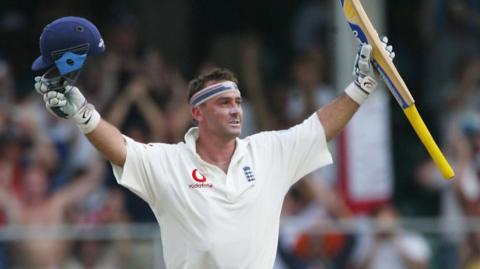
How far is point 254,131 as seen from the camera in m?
12.5

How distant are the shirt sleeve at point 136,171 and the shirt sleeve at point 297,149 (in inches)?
26.0

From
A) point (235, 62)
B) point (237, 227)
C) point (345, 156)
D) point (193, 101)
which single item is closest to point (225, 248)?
point (237, 227)

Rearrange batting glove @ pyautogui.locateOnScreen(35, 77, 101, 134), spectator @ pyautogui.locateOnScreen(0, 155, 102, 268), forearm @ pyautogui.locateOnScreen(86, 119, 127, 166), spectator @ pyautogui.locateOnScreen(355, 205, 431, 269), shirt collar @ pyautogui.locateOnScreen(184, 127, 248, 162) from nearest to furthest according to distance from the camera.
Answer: batting glove @ pyautogui.locateOnScreen(35, 77, 101, 134)
forearm @ pyautogui.locateOnScreen(86, 119, 127, 166)
shirt collar @ pyautogui.locateOnScreen(184, 127, 248, 162)
spectator @ pyautogui.locateOnScreen(0, 155, 102, 268)
spectator @ pyautogui.locateOnScreen(355, 205, 431, 269)

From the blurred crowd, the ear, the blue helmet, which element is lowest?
Result: the blurred crowd

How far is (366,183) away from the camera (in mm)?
11648

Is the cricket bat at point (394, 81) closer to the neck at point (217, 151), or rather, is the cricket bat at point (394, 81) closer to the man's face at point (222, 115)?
the man's face at point (222, 115)

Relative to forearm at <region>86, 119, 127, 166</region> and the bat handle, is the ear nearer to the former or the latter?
forearm at <region>86, 119, 127, 166</region>

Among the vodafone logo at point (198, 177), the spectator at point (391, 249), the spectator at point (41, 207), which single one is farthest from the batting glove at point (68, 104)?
the spectator at point (391, 249)

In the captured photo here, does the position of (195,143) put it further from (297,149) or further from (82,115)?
(82,115)

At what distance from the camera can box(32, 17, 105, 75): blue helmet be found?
260 inches

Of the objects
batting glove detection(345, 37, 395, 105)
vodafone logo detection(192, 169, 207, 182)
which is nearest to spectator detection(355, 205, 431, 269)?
batting glove detection(345, 37, 395, 105)

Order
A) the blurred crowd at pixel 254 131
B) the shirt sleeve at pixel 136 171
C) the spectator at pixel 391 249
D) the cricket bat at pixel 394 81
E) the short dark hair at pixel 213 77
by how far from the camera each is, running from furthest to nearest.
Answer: the spectator at pixel 391 249 < the blurred crowd at pixel 254 131 < the short dark hair at pixel 213 77 < the cricket bat at pixel 394 81 < the shirt sleeve at pixel 136 171

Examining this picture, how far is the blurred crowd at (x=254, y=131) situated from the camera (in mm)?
11000

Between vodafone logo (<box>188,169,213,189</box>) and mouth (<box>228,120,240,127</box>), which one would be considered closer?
vodafone logo (<box>188,169,213,189</box>)
